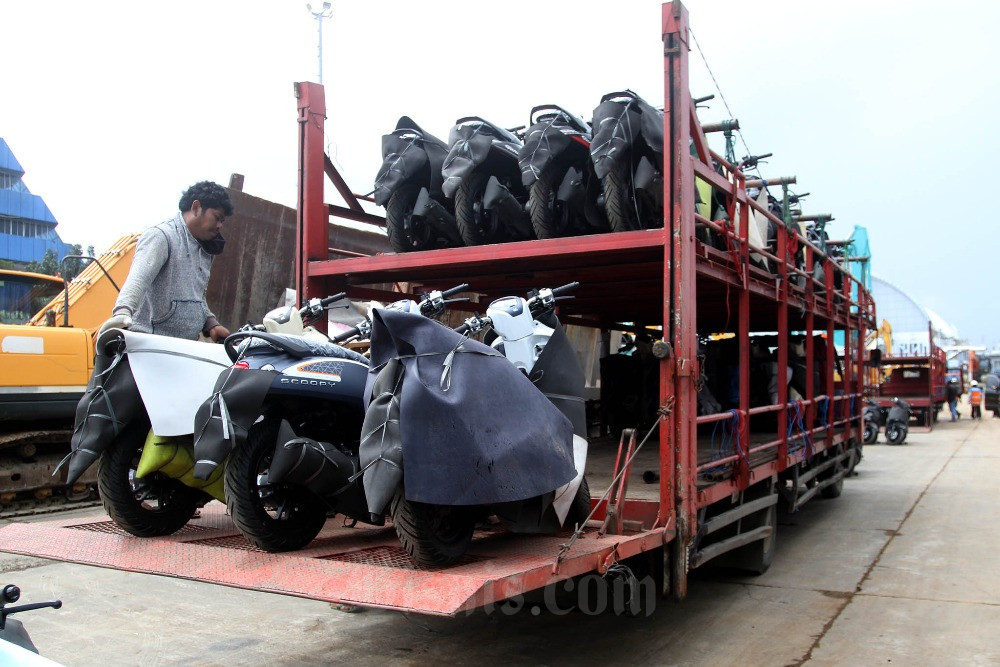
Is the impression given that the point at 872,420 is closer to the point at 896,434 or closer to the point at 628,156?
the point at 896,434

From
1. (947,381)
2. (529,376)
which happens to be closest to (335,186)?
(529,376)

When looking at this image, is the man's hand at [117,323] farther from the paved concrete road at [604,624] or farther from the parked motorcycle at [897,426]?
the parked motorcycle at [897,426]

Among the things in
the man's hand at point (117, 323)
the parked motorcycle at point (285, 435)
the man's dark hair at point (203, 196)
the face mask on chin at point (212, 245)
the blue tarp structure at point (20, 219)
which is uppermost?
the blue tarp structure at point (20, 219)

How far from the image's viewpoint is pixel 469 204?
17.3 feet

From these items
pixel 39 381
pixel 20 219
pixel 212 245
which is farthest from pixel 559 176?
pixel 20 219

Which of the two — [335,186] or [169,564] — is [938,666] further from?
[335,186]

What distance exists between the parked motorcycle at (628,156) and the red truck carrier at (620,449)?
239 mm

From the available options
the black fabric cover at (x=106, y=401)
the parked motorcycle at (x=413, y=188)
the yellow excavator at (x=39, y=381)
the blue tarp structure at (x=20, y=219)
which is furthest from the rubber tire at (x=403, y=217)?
the blue tarp structure at (x=20, y=219)

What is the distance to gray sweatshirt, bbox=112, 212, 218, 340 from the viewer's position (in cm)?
400

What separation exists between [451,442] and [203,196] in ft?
6.92

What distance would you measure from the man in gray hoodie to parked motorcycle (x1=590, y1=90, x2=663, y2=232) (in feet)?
6.82

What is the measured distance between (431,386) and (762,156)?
620 centimetres

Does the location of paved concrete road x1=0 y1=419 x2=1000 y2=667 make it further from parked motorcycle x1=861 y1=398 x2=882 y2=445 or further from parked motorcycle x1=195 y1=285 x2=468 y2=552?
parked motorcycle x1=861 y1=398 x2=882 y2=445

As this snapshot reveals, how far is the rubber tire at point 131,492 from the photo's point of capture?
3688mm
